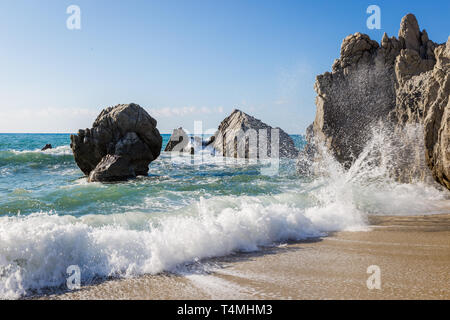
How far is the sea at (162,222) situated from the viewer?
381 cm

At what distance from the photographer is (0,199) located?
9078 millimetres

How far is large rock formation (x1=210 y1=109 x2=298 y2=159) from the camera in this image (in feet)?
85.0

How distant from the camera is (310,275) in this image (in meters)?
3.61

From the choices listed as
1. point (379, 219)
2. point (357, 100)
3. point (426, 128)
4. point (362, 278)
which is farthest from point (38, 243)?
point (357, 100)

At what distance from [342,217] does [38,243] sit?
201 inches

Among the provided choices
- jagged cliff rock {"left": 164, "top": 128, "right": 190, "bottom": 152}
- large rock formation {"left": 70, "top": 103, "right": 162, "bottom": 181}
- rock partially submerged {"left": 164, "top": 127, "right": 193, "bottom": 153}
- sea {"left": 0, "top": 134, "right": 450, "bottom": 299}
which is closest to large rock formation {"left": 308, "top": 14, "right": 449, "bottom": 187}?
sea {"left": 0, "top": 134, "right": 450, "bottom": 299}

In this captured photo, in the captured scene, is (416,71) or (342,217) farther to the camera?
(416,71)

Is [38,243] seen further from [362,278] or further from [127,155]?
[127,155]

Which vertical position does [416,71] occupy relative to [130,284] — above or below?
above

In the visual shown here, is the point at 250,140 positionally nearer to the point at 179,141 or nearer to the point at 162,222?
the point at 179,141

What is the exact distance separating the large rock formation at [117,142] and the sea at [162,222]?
2.92 metres

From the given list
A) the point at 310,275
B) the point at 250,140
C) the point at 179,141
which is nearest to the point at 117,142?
the point at 310,275
